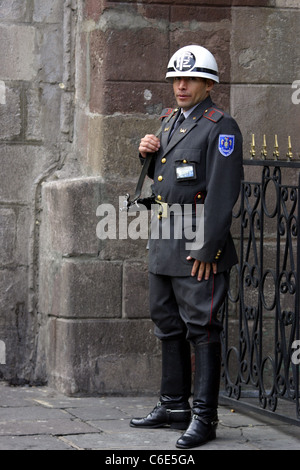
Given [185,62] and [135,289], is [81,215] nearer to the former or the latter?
[135,289]

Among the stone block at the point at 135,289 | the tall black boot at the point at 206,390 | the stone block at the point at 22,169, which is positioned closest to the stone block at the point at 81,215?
the stone block at the point at 135,289

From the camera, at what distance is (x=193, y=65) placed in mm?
5320

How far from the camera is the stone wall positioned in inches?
253

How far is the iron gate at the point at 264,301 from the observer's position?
562cm

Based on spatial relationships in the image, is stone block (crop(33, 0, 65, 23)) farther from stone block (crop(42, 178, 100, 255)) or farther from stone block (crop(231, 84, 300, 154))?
stone block (crop(231, 84, 300, 154))

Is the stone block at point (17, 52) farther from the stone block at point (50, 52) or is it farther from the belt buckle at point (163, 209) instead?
the belt buckle at point (163, 209)

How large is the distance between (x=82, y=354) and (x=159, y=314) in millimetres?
1053

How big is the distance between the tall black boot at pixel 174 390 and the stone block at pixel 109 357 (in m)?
0.87

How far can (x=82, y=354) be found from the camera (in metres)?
6.41

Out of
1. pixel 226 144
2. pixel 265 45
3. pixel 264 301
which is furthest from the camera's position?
pixel 265 45

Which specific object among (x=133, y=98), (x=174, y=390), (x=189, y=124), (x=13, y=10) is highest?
(x=13, y=10)

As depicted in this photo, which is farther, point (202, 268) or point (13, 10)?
A: point (13, 10)

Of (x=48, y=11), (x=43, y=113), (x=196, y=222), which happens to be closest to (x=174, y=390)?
(x=196, y=222)

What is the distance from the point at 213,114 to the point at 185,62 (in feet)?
1.00
